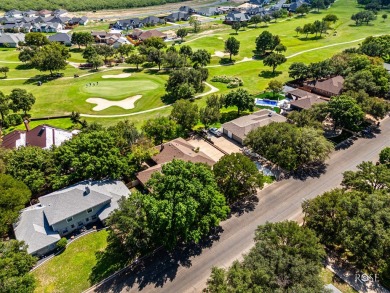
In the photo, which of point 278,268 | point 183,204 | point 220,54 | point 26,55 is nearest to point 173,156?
point 183,204

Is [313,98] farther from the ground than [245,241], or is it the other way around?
[313,98]

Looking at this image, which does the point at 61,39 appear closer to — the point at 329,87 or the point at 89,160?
the point at 89,160

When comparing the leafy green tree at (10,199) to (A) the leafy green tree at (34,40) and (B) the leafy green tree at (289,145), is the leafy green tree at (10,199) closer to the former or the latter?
(B) the leafy green tree at (289,145)

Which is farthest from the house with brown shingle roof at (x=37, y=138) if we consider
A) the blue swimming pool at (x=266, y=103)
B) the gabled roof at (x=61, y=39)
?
the gabled roof at (x=61, y=39)

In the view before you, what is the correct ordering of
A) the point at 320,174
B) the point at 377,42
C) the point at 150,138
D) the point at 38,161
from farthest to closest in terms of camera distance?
the point at 377,42 < the point at 150,138 < the point at 320,174 < the point at 38,161

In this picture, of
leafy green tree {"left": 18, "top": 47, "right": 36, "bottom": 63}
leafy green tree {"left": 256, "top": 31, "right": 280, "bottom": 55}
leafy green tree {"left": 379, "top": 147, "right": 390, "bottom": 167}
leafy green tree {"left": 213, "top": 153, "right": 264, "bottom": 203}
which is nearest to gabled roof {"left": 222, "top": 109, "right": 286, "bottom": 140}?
leafy green tree {"left": 213, "top": 153, "right": 264, "bottom": 203}

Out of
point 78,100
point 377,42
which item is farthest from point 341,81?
point 78,100

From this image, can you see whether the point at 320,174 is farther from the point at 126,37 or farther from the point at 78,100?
the point at 126,37

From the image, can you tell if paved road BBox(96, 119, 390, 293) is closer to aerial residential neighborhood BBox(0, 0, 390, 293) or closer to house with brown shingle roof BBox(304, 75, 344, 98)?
aerial residential neighborhood BBox(0, 0, 390, 293)
